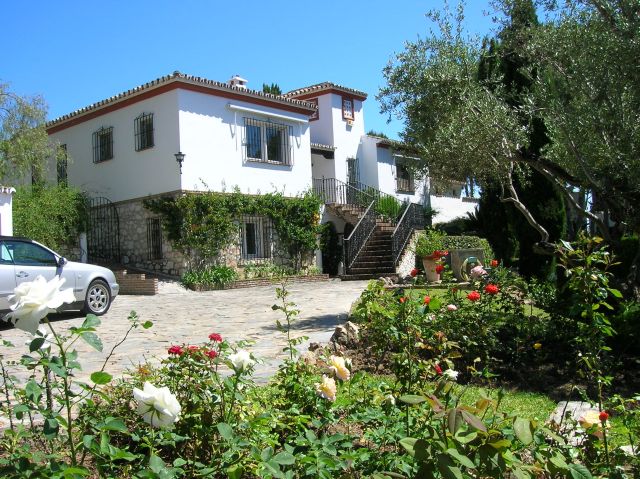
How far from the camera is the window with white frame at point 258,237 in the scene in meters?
20.1

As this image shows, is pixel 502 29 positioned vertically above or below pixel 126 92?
below

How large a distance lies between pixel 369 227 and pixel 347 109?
7.66 m

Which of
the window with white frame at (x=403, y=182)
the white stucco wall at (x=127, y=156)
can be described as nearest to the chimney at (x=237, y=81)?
the white stucco wall at (x=127, y=156)

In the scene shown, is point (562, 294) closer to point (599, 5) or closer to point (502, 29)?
point (599, 5)

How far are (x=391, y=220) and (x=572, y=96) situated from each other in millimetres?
16426

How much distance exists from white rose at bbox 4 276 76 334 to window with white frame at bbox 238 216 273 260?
18019 mm

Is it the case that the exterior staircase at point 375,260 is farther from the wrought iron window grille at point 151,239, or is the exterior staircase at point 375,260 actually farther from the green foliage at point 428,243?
the wrought iron window grille at point 151,239

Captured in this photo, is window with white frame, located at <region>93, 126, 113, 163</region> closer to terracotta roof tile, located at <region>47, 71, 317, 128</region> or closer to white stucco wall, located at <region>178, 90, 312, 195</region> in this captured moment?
terracotta roof tile, located at <region>47, 71, 317, 128</region>

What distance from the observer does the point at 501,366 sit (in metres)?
5.74

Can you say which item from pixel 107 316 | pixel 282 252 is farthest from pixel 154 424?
pixel 282 252

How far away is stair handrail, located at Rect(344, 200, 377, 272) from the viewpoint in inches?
811

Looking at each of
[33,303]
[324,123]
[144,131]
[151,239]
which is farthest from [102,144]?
[33,303]

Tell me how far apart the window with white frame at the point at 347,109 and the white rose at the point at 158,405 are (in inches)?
1004

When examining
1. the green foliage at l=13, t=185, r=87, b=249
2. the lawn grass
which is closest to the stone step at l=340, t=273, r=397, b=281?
the green foliage at l=13, t=185, r=87, b=249
